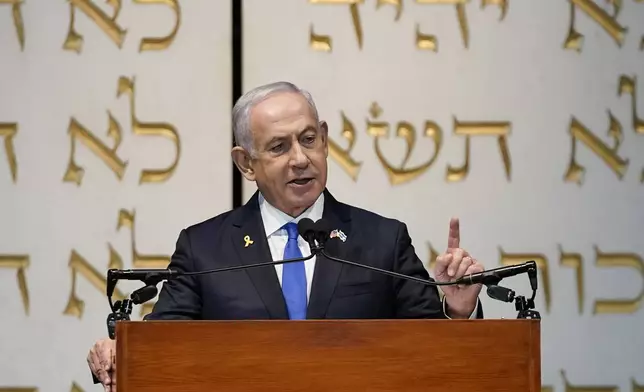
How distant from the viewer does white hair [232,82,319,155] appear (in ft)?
7.91

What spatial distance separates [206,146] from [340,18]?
2.03ft

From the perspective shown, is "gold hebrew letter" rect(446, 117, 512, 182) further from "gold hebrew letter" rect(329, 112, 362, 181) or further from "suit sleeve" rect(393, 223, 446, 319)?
"suit sleeve" rect(393, 223, 446, 319)

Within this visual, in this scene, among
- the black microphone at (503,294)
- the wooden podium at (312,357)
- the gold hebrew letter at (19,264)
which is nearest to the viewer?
the wooden podium at (312,357)

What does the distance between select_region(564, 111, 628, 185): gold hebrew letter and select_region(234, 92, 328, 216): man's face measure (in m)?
1.17

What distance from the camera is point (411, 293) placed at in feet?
7.53

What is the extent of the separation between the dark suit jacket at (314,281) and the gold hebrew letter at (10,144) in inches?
41.7

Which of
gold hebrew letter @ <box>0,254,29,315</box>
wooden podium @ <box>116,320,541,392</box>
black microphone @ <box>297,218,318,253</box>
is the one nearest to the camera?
wooden podium @ <box>116,320,541,392</box>

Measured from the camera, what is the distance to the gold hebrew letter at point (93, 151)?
3.23 metres

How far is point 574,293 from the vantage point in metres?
3.25

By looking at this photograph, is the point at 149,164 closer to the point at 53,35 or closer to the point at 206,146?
the point at 206,146

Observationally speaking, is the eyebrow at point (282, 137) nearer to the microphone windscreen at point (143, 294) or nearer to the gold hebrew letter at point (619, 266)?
the microphone windscreen at point (143, 294)

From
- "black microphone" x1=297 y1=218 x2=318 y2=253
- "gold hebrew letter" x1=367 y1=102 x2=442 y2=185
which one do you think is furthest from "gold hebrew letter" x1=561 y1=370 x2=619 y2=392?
"black microphone" x1=297 y1=218 x2=318 y2=253

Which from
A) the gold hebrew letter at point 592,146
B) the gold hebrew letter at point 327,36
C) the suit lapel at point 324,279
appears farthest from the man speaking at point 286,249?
the gold hebrew letter at point 592,146

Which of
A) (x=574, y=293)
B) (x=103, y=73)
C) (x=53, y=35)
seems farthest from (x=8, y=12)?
(x=574, y=293)
